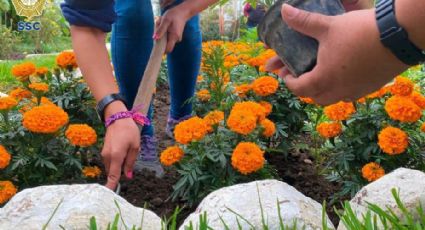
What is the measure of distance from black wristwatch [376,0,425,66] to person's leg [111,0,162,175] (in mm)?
1557

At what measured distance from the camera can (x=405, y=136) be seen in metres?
2.17

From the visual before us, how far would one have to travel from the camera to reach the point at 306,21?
1.38 m

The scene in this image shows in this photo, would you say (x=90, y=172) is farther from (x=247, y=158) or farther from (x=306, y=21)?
(x=306, y=21)

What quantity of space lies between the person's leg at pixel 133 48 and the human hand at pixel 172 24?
326mm

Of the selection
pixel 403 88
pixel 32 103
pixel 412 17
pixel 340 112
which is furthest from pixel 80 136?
pixel 412 17

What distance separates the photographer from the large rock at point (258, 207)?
5.10 ft

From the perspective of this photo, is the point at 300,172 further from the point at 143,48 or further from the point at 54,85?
the point at 54,85

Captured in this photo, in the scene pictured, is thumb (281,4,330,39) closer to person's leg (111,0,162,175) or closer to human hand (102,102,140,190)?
human hand (102,102,140,190)

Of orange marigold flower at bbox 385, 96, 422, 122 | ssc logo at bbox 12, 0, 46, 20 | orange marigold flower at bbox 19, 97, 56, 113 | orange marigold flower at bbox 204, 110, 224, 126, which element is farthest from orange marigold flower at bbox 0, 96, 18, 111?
ssc logo at bbox 12, 0, 46, 20

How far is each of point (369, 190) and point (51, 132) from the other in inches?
44.9

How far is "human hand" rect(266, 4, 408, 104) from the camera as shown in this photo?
1325 mm

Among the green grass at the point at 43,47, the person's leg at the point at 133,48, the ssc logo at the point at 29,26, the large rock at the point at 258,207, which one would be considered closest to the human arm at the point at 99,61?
the large rock at the point at 258,207

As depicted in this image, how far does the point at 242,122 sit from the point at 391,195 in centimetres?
63

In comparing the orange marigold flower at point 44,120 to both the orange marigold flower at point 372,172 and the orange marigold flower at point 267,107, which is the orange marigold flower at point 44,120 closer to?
the orange marigold flower at point 267,107
